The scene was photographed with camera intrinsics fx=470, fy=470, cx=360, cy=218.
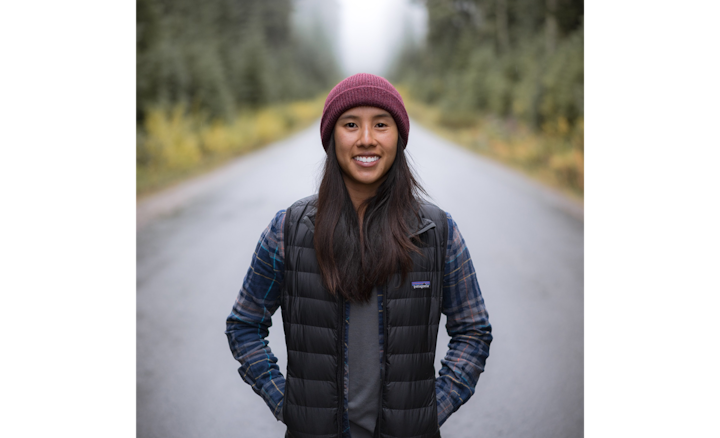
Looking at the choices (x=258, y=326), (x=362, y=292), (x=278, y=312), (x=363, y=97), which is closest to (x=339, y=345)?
(x=362, y=292)

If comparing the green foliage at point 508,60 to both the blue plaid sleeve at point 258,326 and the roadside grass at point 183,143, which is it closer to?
the roadside grass at point 183,143

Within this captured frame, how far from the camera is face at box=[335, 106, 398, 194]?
163 cm

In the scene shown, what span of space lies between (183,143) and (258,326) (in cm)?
1236

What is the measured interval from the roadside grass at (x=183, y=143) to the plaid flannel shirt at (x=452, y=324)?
8.55 m

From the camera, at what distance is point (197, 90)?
17.2m

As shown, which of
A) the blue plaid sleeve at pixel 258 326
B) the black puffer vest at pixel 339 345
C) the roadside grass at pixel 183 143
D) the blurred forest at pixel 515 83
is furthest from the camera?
the roadside grass at pixel 183 143

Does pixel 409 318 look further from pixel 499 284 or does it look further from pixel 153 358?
pixel 499 284

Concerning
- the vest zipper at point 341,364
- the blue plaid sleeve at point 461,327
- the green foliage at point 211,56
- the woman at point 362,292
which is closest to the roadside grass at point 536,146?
the blue plaid sleeve at point 461,327

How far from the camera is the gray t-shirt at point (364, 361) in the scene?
1.64 metres

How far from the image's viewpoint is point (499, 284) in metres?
5.30

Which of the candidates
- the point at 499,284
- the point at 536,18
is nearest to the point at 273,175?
the point at 499,284

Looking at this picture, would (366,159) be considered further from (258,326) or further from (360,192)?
(258,326)

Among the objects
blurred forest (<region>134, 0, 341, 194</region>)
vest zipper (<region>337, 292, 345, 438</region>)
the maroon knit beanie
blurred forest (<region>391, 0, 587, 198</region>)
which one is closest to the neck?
the maroon knit beanie

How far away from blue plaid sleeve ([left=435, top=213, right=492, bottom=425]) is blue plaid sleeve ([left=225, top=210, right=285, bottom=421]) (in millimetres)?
605
